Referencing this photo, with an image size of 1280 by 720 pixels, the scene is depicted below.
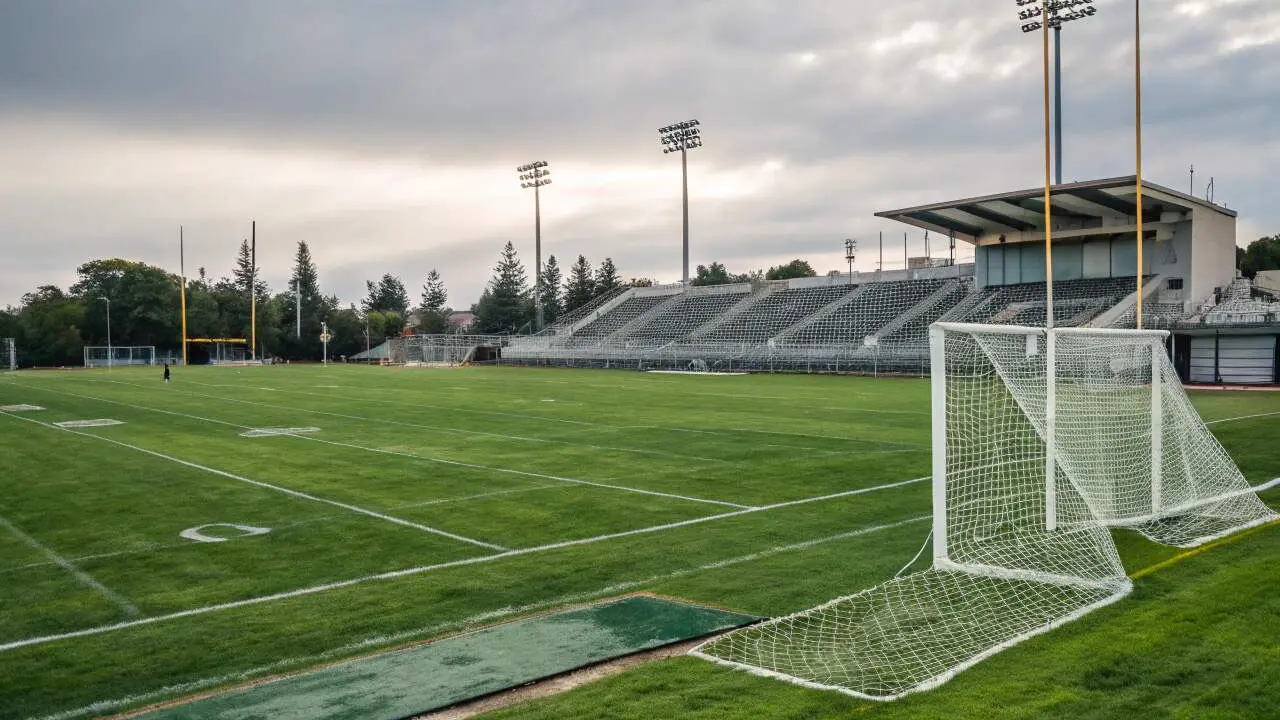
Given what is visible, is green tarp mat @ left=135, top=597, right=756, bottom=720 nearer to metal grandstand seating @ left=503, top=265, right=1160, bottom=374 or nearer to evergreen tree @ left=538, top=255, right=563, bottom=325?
metal grandstand seating @ left=503, top=265, right=1160, bottom=374

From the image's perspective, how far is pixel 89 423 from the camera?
22516 millimetres

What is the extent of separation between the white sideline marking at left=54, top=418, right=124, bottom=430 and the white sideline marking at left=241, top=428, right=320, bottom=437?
419cm

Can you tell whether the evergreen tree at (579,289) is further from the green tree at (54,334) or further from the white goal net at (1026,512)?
the white goal net at (1026,512)

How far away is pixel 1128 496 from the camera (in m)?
10.1

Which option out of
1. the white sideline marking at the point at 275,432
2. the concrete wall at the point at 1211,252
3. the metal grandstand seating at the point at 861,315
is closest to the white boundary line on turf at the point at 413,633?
the white sideline marking at the point at 275,432

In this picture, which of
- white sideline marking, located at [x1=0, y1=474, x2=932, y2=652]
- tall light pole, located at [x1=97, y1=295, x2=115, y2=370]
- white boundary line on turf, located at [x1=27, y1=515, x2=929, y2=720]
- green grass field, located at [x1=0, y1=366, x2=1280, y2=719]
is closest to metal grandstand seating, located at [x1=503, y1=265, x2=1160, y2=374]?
green grass field, located at [x1=0, y1=366, x2=1280, y2=719]

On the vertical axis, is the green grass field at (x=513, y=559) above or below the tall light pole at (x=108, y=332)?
below

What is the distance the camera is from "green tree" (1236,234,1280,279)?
70.7 m

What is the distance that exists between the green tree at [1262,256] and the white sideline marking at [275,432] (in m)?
71.3

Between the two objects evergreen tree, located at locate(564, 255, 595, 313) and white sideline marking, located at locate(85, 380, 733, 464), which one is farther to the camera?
evergreen tree, located at locate(564, 255, 595, 313)

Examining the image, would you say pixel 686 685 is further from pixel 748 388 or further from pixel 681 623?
pixel 748 388

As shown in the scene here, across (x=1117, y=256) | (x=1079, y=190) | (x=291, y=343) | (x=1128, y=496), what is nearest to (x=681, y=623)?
(x=1128, y=496)

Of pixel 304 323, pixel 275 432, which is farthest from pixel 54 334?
pixel 275 432

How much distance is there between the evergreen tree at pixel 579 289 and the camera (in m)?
95.1
